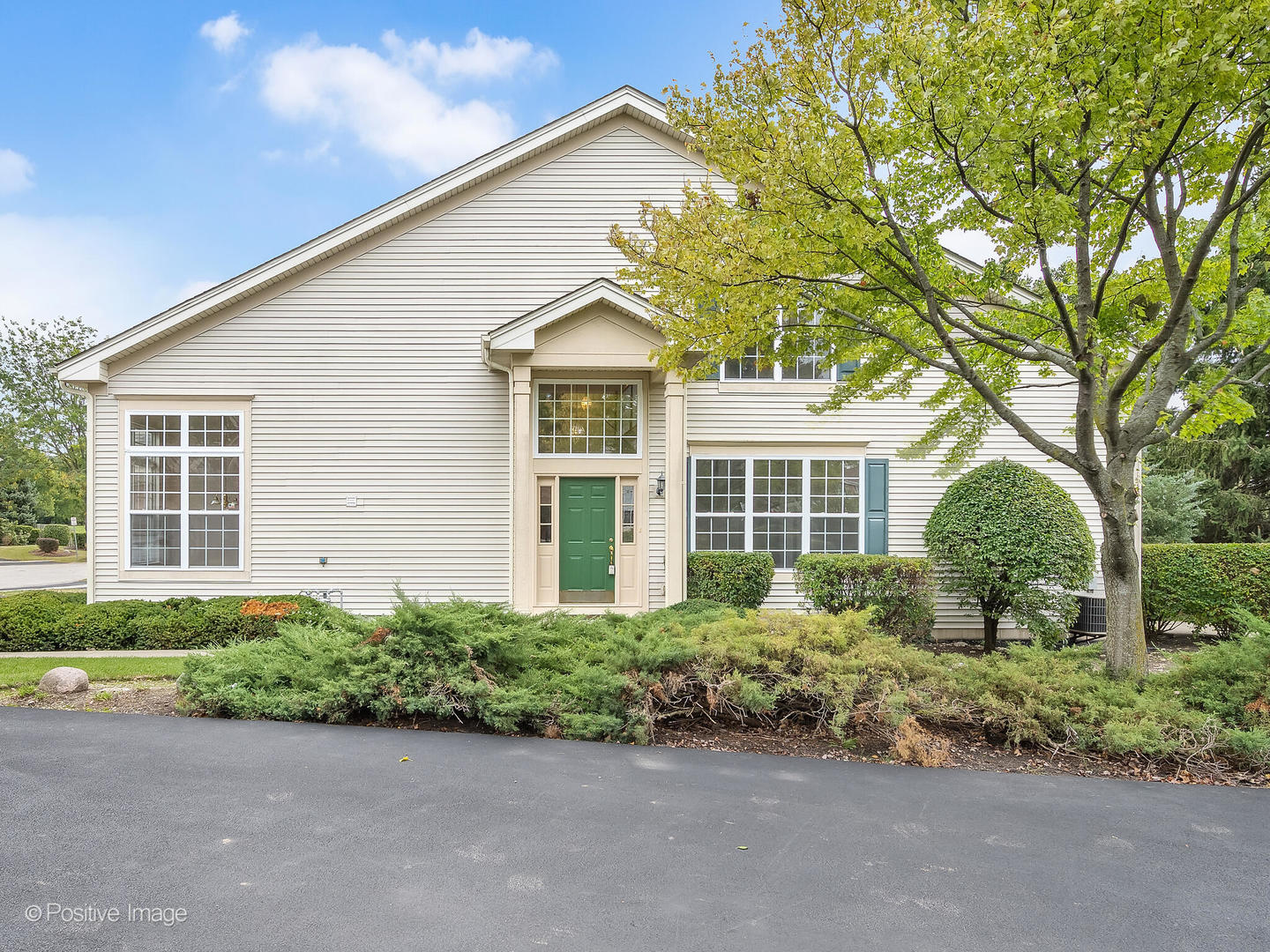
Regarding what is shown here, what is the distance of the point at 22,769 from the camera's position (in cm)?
442

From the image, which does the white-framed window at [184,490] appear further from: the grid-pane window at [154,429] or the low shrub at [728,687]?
the low shrub at [728,687]

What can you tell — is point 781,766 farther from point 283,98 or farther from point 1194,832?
point 283,98

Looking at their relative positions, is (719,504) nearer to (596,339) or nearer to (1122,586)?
(596,339)

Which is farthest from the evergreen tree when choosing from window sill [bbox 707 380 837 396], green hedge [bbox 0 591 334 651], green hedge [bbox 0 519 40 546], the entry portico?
green hedge [bbox 0 519 40 546]

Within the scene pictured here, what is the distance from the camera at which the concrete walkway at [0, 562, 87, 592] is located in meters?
19.1

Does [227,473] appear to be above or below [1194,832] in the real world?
above

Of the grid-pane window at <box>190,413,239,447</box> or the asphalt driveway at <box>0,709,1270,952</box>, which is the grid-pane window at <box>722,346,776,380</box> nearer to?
the asphalt driveway at <box>0,709,1270,952</box>

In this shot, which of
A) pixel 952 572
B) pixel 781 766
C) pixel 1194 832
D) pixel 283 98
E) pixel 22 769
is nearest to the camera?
pixel 1194 832

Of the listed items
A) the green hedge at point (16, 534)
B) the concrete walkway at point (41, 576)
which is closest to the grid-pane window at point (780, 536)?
the concrete walkway at point (41, 576)

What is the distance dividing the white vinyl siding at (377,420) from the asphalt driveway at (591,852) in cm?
566

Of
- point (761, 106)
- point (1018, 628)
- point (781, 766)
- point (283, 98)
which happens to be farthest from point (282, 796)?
point (283, 98)

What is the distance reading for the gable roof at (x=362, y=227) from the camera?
33.5ft

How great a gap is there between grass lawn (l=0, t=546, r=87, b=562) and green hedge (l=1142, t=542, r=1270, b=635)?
40.7 m

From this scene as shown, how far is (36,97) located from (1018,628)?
3063cm
